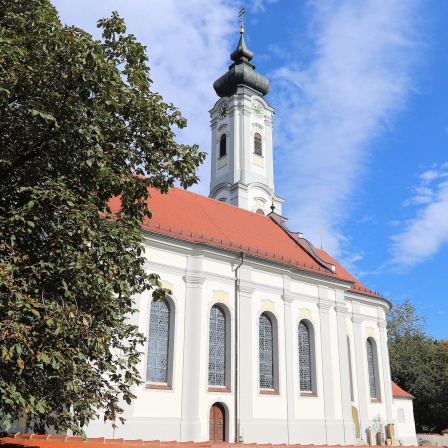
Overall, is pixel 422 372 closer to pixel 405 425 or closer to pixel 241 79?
pixel 405 425

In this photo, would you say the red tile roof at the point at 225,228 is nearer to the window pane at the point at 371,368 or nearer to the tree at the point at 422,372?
the window pane at the point at 371,368

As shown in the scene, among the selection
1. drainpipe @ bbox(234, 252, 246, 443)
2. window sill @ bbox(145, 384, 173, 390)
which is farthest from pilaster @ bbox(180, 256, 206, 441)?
drainpipe @ bbox(234, 252, 246, 443)

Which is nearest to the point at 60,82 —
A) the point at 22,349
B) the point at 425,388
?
the point at 22,349

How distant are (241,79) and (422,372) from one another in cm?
2511

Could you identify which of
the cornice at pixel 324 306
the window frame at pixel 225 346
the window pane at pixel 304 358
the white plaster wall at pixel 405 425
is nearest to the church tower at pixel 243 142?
the cornice at pixel 324 306

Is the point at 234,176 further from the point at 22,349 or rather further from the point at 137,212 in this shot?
the point at 22,349

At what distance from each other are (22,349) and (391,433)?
73.3 ft

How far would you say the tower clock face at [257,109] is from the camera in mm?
34500

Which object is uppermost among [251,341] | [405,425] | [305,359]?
[251,341]

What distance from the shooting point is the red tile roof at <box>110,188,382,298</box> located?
19297 mm

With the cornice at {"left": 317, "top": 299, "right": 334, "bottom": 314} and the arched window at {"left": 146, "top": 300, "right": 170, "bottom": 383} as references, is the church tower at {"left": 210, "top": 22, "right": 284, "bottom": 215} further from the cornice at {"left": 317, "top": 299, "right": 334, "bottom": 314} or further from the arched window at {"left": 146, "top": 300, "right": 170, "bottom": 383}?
the arched window at {"left": 146, "top": 300, "right": 170, "bottom": 383}

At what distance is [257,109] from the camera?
3472cm

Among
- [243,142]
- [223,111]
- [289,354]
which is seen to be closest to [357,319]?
[289,354]

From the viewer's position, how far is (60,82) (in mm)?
7559
